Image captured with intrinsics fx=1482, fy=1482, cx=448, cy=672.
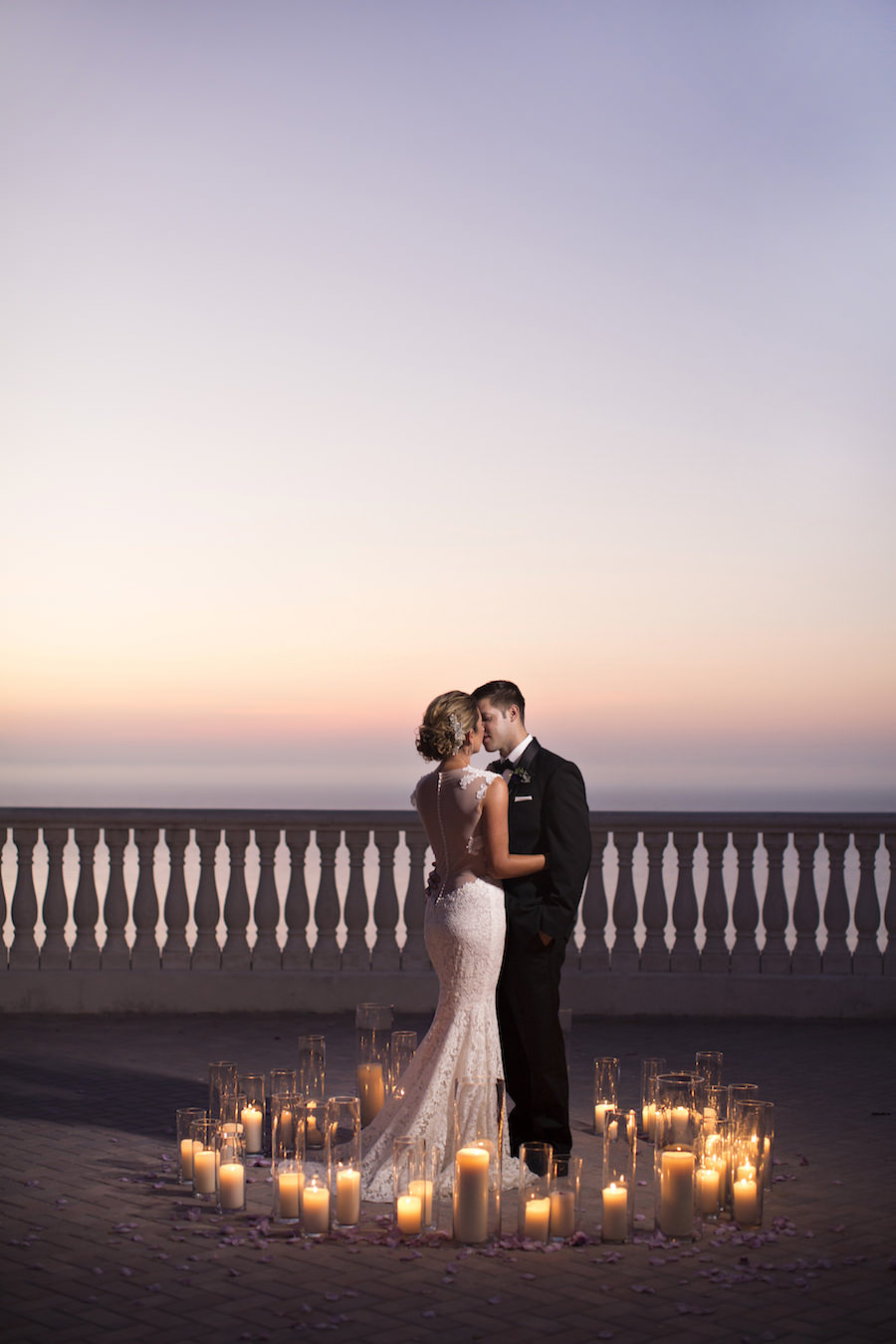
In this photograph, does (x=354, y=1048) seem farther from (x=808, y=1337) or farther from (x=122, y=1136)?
(x=808, y=1337)

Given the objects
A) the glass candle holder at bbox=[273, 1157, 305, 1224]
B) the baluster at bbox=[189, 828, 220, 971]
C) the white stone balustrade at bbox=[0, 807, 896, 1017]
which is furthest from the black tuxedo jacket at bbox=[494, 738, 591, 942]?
the baluster at bbox=[189, 828, 220, 971]

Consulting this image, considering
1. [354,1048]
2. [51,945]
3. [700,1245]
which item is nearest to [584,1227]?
[700,1245]

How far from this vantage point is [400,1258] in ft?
18.9

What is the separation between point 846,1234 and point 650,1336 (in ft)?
4.90

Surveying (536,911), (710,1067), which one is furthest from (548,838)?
(710,1067)

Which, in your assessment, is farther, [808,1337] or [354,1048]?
[354,1048]

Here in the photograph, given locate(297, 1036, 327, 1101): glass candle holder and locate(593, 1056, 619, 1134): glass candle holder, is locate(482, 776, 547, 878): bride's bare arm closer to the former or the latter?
locate(593, 1056, 619, 1134): glass candle holder

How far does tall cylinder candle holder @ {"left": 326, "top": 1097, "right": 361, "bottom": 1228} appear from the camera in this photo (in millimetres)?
6086

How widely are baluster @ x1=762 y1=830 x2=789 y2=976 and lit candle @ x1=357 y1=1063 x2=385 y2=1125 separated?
4451 mm

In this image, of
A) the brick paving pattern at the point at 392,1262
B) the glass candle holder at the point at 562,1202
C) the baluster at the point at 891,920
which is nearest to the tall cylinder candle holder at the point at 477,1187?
the brick paving pattern at the point at 392,1262

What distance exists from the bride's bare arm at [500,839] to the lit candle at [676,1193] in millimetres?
1441

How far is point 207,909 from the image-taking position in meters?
11.2

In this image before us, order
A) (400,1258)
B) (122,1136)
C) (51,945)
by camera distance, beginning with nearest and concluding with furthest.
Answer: (400,1258) < (122,1136) < (51,945)

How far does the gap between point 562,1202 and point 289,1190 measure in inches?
44.5
